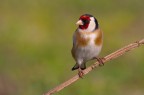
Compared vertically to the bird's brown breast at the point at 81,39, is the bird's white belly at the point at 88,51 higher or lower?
lower

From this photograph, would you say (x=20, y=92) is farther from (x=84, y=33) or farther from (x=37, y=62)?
(x=84, y=33)

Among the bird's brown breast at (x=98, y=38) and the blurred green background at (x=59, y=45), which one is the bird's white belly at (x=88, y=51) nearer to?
the bird's brown breast at (x=98, y=38)

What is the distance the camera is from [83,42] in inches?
230

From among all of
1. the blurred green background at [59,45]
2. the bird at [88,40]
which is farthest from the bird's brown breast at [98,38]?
the blurred green background at [59,45]

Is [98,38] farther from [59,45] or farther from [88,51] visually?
[59,45]

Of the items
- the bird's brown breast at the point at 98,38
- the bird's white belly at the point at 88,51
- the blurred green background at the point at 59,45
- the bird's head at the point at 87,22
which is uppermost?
the bird's head at the point at 87,22

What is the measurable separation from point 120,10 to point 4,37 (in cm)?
274

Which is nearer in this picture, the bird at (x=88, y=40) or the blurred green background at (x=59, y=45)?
the bird at (x=88, y=40)

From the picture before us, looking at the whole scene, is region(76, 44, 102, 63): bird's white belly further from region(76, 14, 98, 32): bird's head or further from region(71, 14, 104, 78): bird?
region(76, 14, 98, 32): bird's head

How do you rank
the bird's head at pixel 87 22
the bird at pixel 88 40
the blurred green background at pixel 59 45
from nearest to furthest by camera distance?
1. the bird's head at pixel 87 22
2. the bird at pixel 88 40
3. the blurred green background at pixel 59 45

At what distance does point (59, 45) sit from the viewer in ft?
34.5

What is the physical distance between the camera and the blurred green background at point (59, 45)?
8.60 metres

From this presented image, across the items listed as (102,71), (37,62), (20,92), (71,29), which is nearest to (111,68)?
(102,71)

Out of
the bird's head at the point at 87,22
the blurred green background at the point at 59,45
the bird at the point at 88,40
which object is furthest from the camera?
the blurred green background at the point at 59,45
